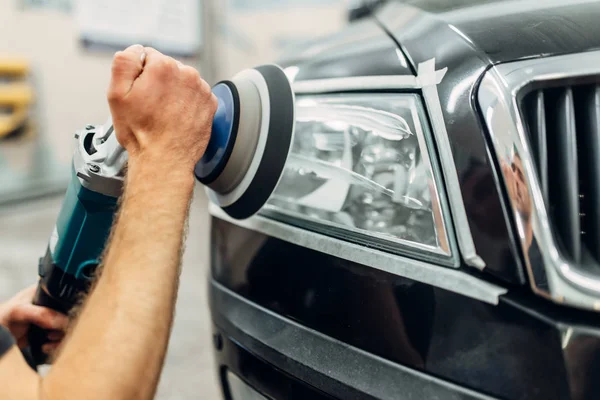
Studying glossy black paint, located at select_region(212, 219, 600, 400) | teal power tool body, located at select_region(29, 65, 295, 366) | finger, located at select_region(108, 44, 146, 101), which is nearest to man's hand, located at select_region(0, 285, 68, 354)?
teal power tool body, located at select_region(29, 65, 295, 366)

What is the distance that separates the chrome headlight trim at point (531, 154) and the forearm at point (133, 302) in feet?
1.54

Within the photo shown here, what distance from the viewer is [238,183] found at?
0.94m

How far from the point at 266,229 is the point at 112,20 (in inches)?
156

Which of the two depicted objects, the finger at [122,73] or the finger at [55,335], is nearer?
the finger at [122,73]

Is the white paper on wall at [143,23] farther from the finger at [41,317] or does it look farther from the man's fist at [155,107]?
the man's fist at [155,107]

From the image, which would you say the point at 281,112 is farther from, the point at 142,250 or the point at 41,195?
the point at 41,195

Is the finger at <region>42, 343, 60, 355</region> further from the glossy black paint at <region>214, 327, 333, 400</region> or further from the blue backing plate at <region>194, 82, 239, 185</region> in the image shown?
the blue backing plate at <region>194, 82, 239, 185</region>

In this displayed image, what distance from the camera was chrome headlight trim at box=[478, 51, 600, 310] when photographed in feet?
2.19

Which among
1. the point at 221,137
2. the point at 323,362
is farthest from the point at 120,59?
the point at 323,362

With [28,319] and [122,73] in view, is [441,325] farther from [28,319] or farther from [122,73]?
[28,319]

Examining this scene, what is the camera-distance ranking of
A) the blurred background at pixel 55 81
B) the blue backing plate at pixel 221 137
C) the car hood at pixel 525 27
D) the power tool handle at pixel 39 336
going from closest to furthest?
the car hood at pixel 525 27
the blue backing plate at pixel 221 137
the power tool handle at pixel 39 336
the blurred background at pixel 55 81

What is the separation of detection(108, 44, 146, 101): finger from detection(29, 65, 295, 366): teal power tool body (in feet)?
0.35

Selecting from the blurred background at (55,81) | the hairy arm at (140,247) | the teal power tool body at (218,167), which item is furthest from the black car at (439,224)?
the blurred background at (55,81)

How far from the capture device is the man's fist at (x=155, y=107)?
758 millimetres
